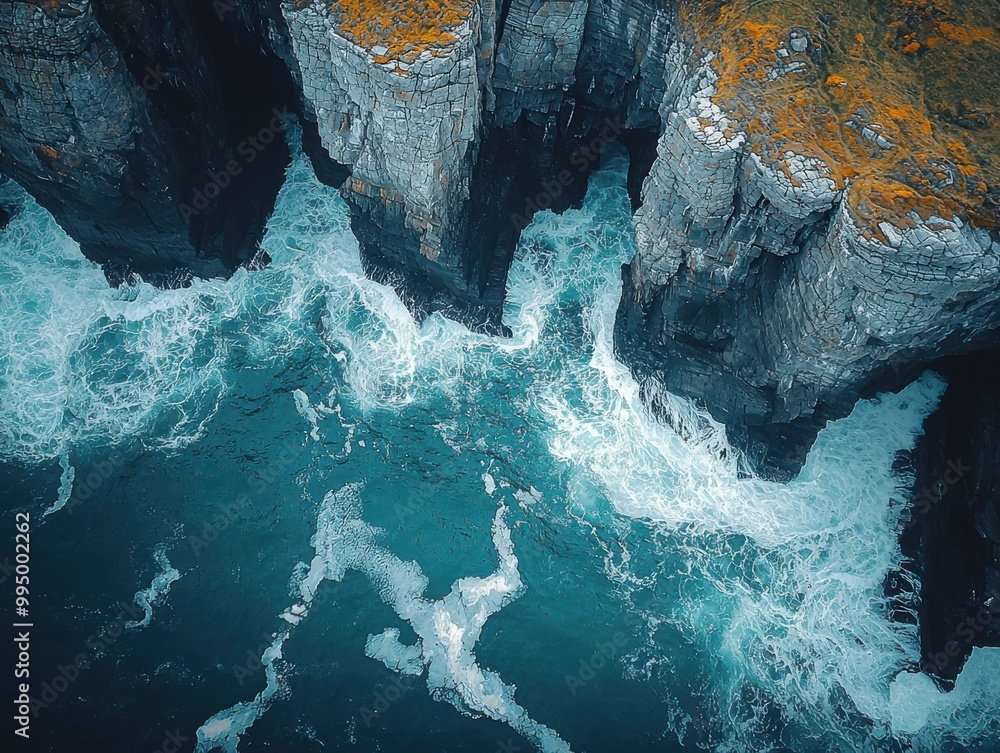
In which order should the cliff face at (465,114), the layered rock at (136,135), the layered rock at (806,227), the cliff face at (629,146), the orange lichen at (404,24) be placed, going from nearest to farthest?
the layered rock at (806,227) → the cliff face at (629,146) → the orange lichen at (404,24) → the cliff face at (465,114) → the layered rock at (136,135)

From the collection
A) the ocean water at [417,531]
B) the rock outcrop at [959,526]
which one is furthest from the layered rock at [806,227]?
the ocean water at [417,531]

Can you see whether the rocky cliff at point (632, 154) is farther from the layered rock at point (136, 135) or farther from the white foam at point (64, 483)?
the white foam at point (64, 483)

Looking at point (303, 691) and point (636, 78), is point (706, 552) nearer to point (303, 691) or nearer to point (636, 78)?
point (303, 691)

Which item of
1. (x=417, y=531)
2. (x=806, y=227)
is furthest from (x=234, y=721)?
(x=806, y=227)

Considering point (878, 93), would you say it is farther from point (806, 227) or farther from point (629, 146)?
point (629, 146)

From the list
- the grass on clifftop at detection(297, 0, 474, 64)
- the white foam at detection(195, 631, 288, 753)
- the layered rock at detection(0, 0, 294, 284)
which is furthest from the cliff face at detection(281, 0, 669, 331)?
the white foam at detection(195, 631, 288, 753)

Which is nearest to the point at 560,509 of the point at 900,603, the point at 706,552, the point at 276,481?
the point at 706,552
